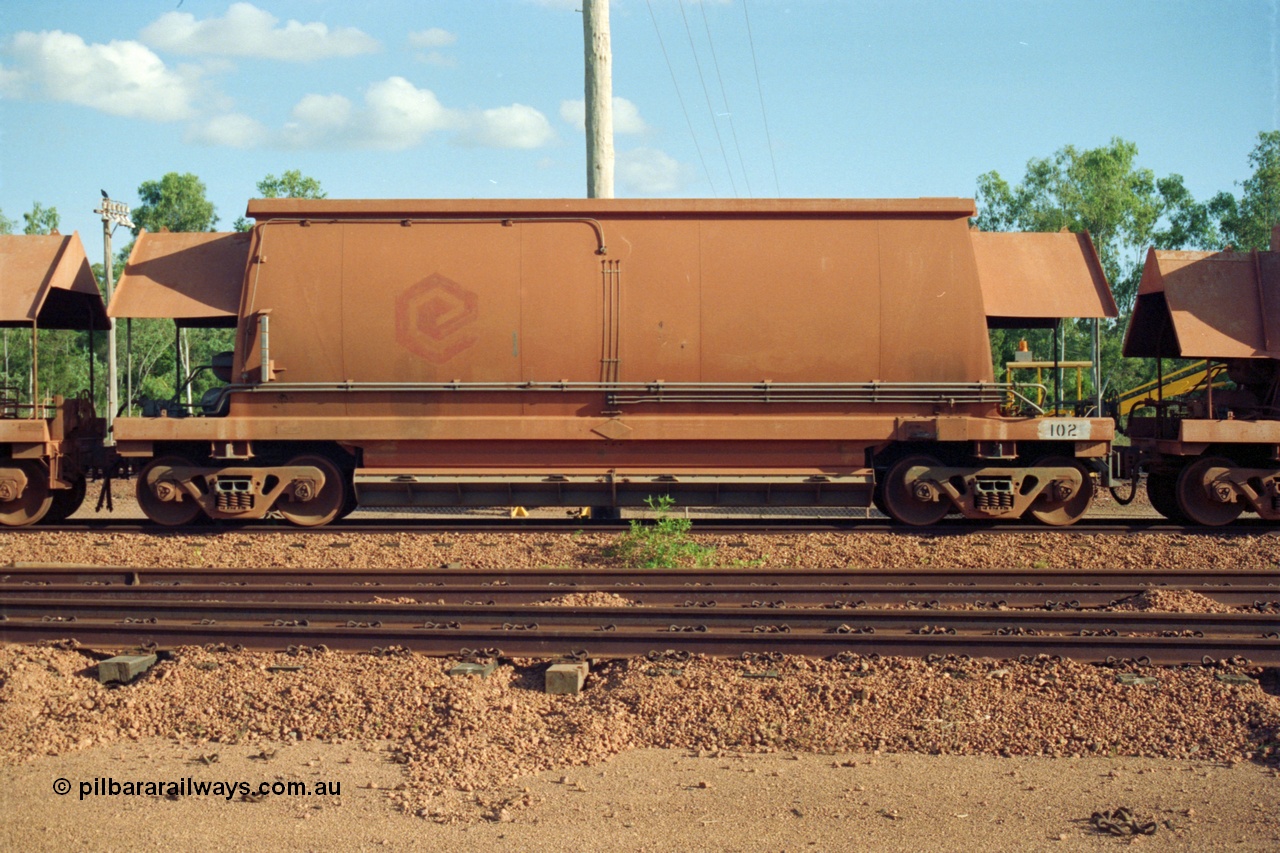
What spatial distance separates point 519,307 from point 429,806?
7.31 metres

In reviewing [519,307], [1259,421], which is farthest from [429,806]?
[1259,421]

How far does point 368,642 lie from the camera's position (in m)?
6.46

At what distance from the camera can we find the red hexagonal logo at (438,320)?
35.7 feet

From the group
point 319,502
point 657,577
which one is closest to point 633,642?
point 657,577

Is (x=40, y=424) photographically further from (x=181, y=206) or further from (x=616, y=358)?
(x=181, y=206)

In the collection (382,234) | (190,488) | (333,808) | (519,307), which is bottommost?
(333,808)

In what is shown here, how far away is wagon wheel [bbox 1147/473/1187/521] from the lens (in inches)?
460

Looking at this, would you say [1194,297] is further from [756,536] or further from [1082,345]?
[1082,345]

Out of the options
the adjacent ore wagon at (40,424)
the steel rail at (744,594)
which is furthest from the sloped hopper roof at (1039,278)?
the adjacent ore wagon at (40,424)

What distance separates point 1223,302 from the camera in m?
11.0

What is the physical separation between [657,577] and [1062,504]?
17.7ft

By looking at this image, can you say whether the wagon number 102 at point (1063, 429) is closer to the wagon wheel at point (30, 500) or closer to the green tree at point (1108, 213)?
the wagon wheel at point (30, 500)

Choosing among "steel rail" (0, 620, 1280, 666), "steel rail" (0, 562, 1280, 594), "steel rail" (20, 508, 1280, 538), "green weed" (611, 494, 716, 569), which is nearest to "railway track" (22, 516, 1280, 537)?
"steel rail" (20, 508, 1280, 538)

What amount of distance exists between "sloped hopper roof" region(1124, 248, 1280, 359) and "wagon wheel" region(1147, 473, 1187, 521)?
1725 millimetres
